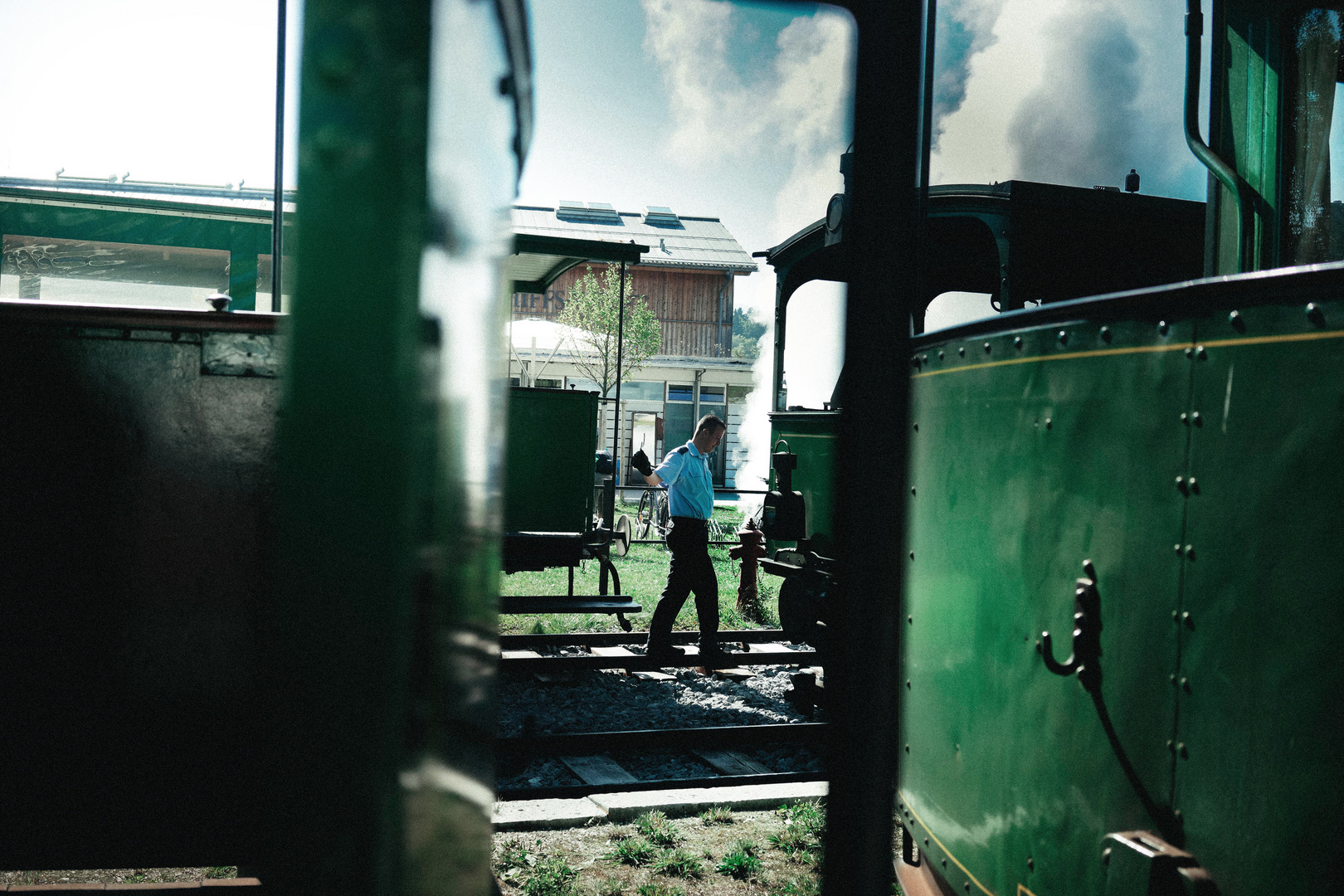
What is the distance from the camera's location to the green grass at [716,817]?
4.13m

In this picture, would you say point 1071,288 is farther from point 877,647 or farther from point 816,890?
point 877,647

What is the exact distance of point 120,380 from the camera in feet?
9.72

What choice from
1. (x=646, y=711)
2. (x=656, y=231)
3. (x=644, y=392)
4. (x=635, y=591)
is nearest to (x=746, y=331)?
(x=656, y=231)

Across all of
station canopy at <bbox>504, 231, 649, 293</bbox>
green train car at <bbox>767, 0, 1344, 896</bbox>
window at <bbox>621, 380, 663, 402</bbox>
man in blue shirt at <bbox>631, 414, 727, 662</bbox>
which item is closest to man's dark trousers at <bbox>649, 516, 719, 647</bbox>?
man in blue shirt at <bbox>631, 414, 727, 662</bbox>

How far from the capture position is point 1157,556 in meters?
1.77

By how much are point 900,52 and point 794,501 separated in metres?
5.83

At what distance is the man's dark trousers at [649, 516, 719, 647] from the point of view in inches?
267

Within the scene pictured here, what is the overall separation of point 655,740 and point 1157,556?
3864mm

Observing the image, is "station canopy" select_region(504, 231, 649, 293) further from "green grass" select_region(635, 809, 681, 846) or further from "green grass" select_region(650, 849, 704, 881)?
"green grass" select_region(650, 849, 704, 881)

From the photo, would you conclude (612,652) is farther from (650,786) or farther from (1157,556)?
(1157,556)

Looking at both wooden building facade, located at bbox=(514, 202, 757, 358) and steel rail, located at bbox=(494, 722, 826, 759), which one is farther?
wooden building facade, located at bbox=(514, 202, 757, 358)

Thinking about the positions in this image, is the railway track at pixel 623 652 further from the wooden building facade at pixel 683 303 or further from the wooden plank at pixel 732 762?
the wooden building facade at pixel 683 303

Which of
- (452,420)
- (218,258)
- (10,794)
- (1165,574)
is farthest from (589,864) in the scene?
(218,258)

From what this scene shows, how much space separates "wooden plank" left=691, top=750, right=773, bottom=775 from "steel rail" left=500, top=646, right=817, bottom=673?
166 cm
